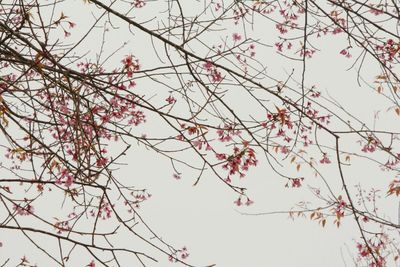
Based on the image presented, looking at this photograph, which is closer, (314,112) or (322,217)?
(314,112)

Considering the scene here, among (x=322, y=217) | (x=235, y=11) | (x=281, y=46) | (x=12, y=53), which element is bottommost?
(x=322, y=217)

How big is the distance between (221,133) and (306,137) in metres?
1.19

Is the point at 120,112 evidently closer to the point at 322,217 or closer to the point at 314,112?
the point at 314,112

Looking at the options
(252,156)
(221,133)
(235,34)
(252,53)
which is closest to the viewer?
(252,156)

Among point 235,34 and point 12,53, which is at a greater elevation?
point 235,34

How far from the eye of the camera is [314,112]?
2.89 m

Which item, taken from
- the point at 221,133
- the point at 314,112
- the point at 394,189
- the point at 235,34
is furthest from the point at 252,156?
the point at 235,34

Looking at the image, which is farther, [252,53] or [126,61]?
[252,53]

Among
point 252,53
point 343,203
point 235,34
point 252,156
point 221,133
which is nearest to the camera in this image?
point 252,156

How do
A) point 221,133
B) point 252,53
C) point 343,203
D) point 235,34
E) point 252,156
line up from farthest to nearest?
1. point 252,53
2. point 235,34
3. point 343,203
4. point 221,133
5. point 252,156

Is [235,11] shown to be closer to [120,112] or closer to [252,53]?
[252,53]

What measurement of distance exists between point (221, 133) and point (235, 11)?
112 cm

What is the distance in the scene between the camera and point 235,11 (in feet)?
9.97

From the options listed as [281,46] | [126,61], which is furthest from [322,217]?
[126,61]
